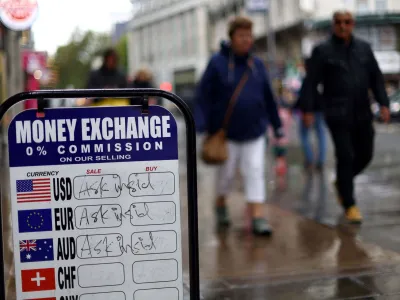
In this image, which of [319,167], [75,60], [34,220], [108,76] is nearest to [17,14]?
[108,76]

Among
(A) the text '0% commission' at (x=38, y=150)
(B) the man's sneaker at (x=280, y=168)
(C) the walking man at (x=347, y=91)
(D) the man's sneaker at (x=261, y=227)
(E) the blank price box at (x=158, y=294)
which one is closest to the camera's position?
(A) the text '0% commission' at (x=38, y=150)

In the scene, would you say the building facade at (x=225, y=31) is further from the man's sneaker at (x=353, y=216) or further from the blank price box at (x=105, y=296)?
the blank price box at (x=105, y=296)

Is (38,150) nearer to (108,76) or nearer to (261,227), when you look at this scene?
(261,227)

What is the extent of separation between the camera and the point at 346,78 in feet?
21.7

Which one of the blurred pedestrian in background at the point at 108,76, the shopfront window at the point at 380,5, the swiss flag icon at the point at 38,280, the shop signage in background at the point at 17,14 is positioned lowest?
the swiss flag icon at the point at 38,280

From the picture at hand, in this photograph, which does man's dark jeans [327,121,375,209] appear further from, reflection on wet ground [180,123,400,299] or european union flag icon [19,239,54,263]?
european union flag icon [19,239,54,263]

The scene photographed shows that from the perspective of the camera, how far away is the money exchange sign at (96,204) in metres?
3.21

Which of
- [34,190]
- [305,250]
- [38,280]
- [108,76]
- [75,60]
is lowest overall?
[305,250]

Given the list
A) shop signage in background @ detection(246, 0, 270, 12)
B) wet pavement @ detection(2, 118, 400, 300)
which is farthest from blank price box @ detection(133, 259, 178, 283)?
shop signage in background @ detection(246, 0, 270, 12)

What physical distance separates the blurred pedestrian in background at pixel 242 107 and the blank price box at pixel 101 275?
127 inches

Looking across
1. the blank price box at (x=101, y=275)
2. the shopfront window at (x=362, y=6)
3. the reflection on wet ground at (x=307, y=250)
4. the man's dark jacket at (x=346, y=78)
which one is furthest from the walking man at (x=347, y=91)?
the shopfront window at (x=362, y=6)

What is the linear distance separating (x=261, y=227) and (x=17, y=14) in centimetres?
579

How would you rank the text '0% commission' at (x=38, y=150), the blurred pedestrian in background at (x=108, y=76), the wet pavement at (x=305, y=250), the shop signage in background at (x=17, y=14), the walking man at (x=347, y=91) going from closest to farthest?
the text '0% commission' at (x=38, y=150) → the wet pavement at (x=305, y=250) → the walking man at (x=347, y=91) → the blurred pedestrian in background at (x=108, y=76) → the shop signage in background at (x=17, y=14)

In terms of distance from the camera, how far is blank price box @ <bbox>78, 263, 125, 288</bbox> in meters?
3.26
